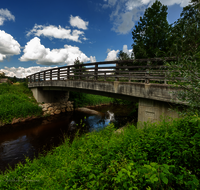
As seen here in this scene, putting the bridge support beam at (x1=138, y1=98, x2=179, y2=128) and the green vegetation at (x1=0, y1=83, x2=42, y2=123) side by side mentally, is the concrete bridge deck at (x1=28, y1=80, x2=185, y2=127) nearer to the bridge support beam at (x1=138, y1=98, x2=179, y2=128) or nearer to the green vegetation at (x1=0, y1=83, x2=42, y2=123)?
the bridge support beam at (x1=138, y1=98, x2=179, y2=128)

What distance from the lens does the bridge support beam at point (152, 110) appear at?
17.8 ft

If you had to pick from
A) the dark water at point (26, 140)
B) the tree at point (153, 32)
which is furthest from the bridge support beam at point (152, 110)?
the tree at point (153, 32)

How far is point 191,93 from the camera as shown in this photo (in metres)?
2.81

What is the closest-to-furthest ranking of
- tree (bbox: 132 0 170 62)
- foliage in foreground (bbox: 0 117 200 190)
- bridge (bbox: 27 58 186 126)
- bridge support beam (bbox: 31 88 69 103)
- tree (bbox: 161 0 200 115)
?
foliage in foreground (bbox: 0 117 200 190), tree (bbox: 161 0 200 115), bridge (bbox: 27 58 186 126), tree (bbox: 132 0 170 62), bridge support beam (bbox: 31 88 69 103)

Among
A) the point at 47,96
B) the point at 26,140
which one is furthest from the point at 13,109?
the point at 26,140

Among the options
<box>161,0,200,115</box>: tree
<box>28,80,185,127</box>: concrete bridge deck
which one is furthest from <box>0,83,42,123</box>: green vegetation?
<box>161,0,200,115</box>: tree

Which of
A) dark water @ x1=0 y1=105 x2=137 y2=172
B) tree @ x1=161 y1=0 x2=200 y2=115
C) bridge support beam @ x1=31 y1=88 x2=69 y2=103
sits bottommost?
dark water @ x1=0 y1=105 x2=137 y2=172

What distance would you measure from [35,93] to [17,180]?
634 inches

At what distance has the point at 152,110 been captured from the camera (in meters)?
5.84

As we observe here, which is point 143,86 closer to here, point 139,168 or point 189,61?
point 189,61

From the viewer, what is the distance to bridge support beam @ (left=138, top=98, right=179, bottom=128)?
5.42 m

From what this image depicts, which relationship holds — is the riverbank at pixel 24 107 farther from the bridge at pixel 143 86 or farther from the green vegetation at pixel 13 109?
the bridge at pixel 143 86

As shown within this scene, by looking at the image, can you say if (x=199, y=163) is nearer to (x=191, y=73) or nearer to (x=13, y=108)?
(x=191, y=73)

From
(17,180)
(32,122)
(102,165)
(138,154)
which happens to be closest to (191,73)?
(138,154)
